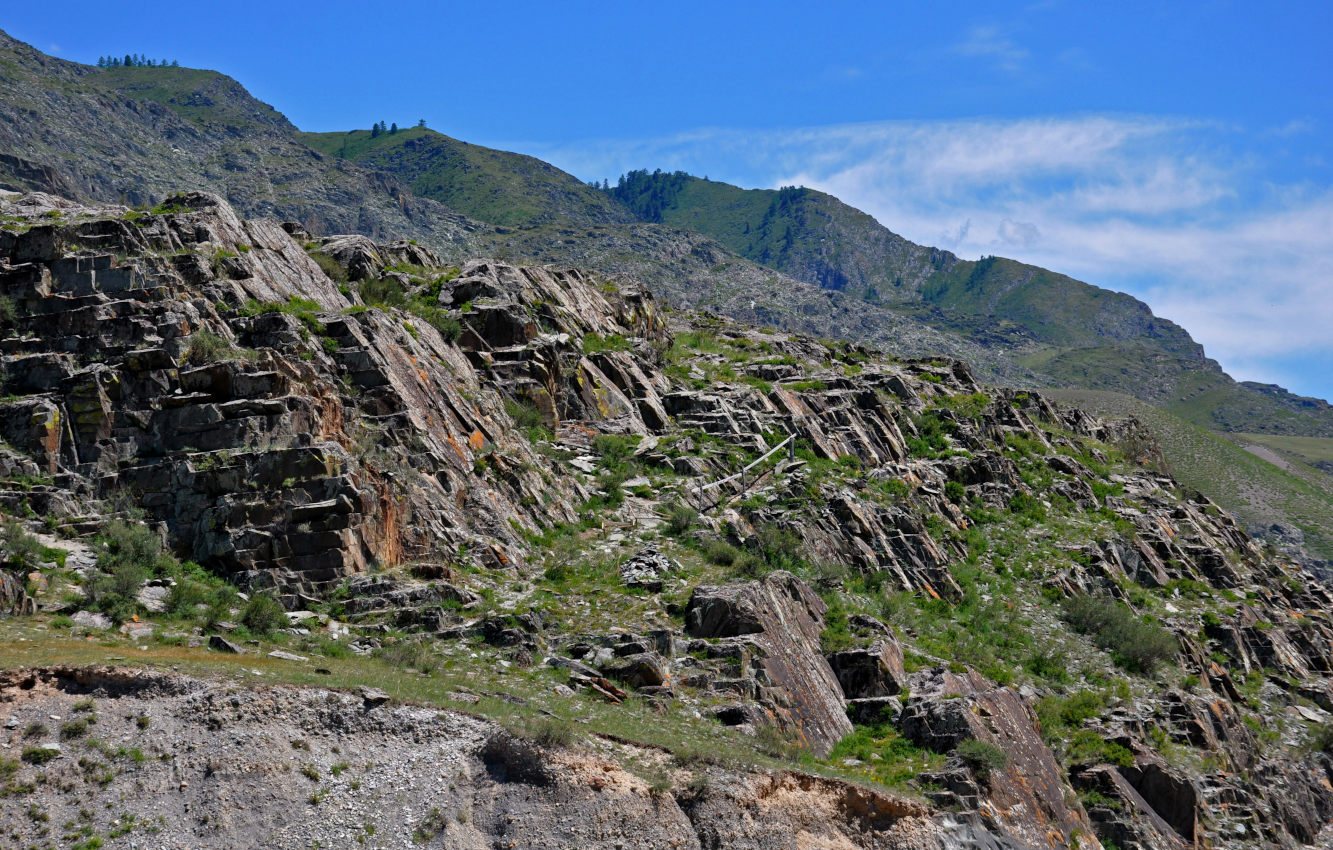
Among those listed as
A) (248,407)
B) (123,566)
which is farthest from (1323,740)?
(123,566)

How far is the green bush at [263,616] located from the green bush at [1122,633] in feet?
94.4

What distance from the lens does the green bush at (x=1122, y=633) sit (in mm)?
35125

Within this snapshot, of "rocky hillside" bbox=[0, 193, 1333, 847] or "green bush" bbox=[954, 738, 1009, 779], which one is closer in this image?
"rocky hillside" bbox=[0, 193, 1333, 847]

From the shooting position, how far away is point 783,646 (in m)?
24.5

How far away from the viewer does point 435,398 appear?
30.8 metres

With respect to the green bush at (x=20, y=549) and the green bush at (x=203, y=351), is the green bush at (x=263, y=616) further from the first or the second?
the green bush at (x=203, y=351)

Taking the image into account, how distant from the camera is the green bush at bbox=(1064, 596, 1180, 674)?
35.1 metres

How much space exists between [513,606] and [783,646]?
22.9ft

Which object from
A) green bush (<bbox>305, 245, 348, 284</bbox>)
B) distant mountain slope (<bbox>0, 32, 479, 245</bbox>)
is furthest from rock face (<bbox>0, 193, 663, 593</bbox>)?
distant mountain slope (<bbox>0, 32, 479, 245</bbox>)

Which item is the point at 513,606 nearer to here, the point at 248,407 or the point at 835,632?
the point at 248,407

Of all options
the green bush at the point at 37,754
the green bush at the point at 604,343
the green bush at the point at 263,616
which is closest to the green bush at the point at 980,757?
the green bush at the point at 263,616

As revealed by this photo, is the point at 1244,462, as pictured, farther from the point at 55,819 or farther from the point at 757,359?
the point at 55,819

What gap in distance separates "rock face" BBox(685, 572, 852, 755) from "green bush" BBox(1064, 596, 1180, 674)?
15089mm

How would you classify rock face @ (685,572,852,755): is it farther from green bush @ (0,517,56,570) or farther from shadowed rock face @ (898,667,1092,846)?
green bush @ (0,517,56,570)
